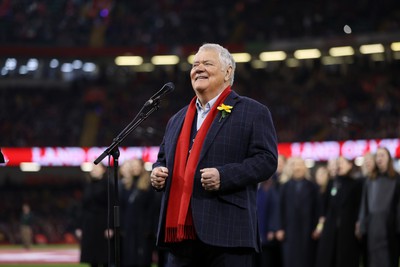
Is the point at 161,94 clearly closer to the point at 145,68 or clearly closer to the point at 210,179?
the point at 210,179

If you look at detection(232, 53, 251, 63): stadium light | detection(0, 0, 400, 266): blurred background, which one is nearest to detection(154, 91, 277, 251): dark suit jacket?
detection(0, 0, 400, 266): blurred background

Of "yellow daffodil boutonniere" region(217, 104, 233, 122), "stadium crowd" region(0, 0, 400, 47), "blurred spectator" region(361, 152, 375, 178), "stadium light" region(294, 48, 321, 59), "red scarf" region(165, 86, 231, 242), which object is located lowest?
"red scarf" region(165, 86, 231, 242)

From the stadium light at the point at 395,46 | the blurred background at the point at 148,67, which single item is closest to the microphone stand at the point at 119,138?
the blurred background at the point at 148,67

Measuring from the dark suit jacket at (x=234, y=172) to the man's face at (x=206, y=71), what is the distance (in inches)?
6.6

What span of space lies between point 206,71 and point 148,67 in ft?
122

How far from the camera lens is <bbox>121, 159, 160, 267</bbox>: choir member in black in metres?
14.9

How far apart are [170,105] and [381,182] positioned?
97.6ft

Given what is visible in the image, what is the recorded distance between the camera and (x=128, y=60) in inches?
1625

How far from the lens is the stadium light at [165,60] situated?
132 ft

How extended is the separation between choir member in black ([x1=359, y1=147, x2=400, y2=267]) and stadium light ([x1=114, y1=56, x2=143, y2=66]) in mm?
29756

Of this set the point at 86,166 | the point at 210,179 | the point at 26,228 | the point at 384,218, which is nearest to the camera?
the point at 210,179

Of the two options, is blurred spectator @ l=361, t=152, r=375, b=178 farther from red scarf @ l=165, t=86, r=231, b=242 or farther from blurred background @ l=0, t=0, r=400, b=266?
blurred background @ l=0, t=0, r=400, b=266

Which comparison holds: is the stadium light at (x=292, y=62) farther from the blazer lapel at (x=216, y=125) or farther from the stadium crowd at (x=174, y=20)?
the blazer lapel at (x=216, y=125)

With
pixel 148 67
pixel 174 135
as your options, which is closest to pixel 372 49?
pixel 148 67
